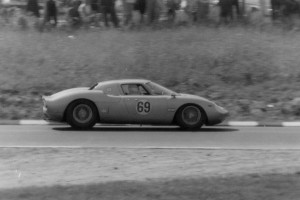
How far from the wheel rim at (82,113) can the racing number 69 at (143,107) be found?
1.06 metres

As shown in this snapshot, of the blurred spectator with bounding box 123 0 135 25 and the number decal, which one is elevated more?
the blurred spectator with bounding box 123 0 135 25

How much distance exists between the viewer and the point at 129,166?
10.2m

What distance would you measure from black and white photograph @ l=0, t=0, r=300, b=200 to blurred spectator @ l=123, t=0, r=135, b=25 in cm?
7

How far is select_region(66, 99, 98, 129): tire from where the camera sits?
1595 cm

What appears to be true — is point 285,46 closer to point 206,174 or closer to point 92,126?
point 92,126

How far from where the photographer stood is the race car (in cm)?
1602

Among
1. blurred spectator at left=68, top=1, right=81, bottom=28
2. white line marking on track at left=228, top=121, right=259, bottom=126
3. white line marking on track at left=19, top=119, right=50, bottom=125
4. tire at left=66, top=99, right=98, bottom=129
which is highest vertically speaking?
blurred spectator at left=68, top=1, right=81, bottom=28

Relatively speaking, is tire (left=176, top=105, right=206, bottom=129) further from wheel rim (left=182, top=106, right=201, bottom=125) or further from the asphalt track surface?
the asphalt track surface

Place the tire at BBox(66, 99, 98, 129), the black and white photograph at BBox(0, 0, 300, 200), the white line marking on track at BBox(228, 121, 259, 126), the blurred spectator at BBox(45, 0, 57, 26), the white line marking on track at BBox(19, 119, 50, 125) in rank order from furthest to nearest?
the blurred spectator at BBox(45, 0, 57, 26) < the white line marking on track at BBox(228, 121, 259, 126) < the white line marking on track at BBox(19, 119, 50, 125) < the tire at BBox(66, 99, 98, 129) < the black and white photograph at BBox(0, 0, 300, 200)

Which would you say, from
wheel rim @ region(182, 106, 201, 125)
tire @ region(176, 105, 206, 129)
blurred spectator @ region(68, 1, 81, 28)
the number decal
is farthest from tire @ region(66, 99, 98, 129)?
blurred spectator @ region(68, 1, 81, 28)

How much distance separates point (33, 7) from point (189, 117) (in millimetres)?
10982

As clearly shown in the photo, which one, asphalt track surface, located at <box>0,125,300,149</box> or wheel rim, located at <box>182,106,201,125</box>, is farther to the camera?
wheel rim, located at <box>182,106,201,125</box>

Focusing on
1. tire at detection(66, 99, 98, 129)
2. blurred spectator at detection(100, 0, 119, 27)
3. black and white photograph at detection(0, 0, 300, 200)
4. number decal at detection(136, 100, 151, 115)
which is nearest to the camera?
black and white photograph at detection(0, 0, 300, 200)

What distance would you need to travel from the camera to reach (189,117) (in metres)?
16.3
